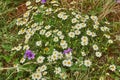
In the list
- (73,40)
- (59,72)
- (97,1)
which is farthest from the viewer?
(97,1)

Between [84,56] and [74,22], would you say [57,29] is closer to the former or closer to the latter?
[74,22]

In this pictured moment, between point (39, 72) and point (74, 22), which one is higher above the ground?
point (74, 22)

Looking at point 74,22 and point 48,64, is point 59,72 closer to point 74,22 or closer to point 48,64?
point 48,64

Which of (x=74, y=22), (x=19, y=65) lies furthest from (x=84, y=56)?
(x=19, y=65)

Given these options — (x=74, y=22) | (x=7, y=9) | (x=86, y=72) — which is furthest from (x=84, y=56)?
(x=7, y=9)

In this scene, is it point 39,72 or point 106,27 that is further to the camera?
point 106,27

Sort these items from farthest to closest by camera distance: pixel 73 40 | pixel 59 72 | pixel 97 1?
pixel 97 1
pixel 73 40
pixel 59 72
